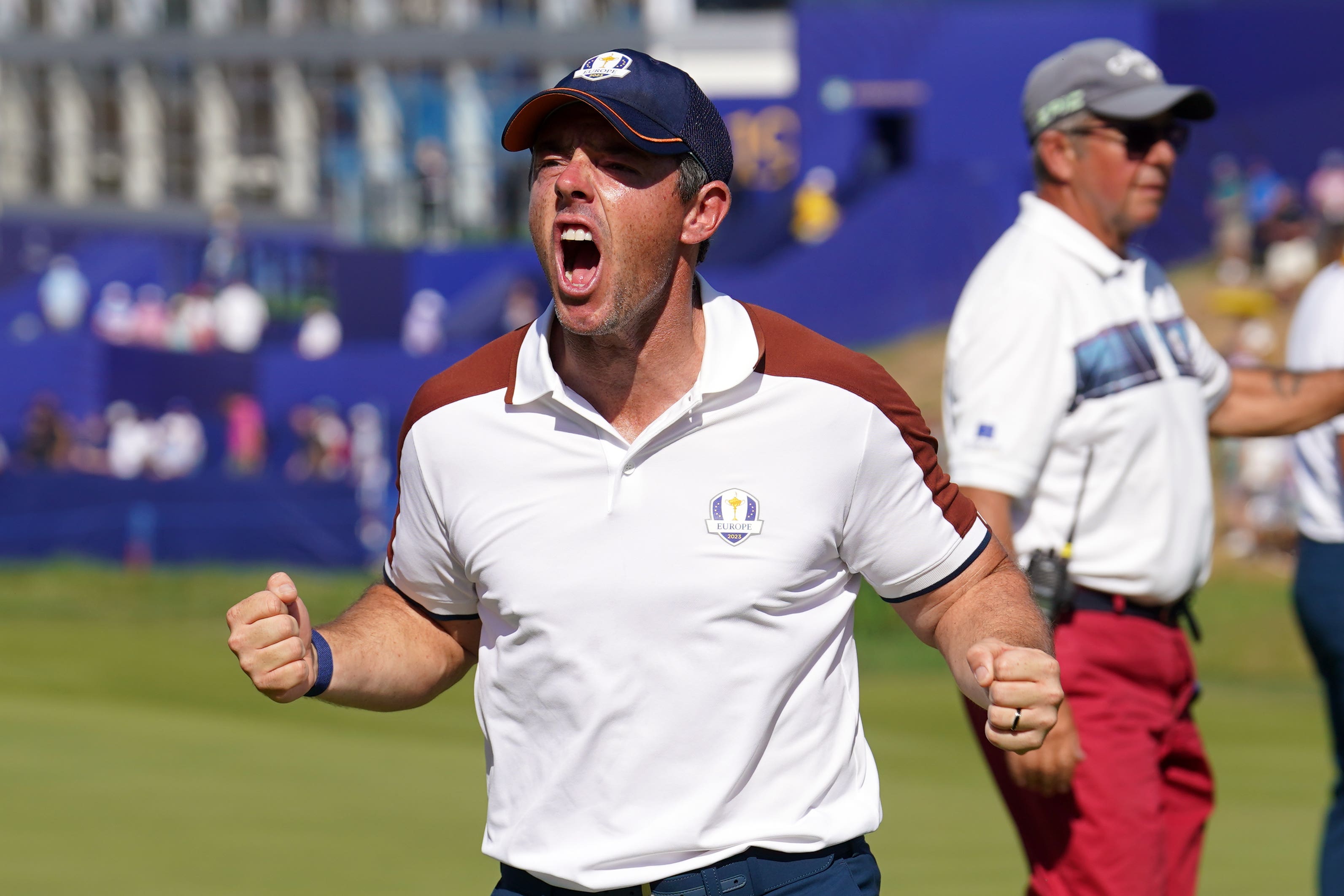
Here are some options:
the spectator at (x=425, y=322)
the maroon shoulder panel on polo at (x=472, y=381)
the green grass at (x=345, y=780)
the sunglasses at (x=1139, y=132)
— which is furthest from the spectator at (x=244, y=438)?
the maroon shoulder panel on polo at (x=472, y=381)

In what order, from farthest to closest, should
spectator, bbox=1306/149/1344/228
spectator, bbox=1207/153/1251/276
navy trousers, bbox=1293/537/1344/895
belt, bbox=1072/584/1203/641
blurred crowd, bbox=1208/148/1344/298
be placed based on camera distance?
spectator, bbox=1207/153/1251/276 < spectator, bbox=1306/149/1344/228 < blurred crowd, bbox=1208/148/1344/298 < navy trousers, bbox=1293/537/1344/895 < belt, bbox=1072/584/1203/641

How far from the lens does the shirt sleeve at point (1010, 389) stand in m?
4.41

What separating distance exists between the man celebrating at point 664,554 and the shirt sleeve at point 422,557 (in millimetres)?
13

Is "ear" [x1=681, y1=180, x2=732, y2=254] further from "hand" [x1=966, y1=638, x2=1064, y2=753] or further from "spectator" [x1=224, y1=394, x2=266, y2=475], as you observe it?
"spectator" [x1=224, y1=394, x2=266, y2=475]

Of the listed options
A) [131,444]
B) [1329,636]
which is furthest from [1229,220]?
[1329,636]

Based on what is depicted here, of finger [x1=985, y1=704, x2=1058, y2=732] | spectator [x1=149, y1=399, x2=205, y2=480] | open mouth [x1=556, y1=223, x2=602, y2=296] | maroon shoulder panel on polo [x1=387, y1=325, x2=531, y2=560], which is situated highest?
open mouth [x1=556, y1=223, x2=602, y2=296]

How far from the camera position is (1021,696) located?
2.99m

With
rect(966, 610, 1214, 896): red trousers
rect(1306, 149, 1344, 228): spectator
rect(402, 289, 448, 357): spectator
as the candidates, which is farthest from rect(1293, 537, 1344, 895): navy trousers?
rect(402, 289, 448, 357): spectator

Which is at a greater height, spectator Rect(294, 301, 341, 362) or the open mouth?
the open mouth

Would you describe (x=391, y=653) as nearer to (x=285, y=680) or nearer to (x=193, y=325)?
(x=285, y=680)

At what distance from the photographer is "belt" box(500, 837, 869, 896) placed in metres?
3.13

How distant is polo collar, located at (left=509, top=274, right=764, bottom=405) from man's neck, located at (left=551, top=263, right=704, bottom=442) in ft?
0.12

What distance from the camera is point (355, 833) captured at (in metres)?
7.29

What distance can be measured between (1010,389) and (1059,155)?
73 centimetres
